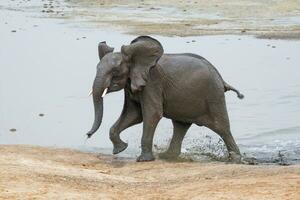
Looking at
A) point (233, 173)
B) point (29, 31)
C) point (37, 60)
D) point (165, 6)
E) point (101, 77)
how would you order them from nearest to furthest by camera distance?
point (233, 173) → point (101, 77) → point (37, 60) → point (29, 31) → point (165, 6)

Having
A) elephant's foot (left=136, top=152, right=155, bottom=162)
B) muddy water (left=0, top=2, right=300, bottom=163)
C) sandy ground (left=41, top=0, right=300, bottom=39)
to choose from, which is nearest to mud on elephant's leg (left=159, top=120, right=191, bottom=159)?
muddy water (left=0, top=2, right=300, bottom=163)

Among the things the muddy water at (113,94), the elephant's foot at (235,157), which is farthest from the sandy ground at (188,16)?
the elephant's foot at (235,157)

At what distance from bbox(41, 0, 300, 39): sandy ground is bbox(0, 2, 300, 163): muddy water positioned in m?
1.92

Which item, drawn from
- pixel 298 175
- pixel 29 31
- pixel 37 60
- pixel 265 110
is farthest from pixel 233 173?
pixel 29 31

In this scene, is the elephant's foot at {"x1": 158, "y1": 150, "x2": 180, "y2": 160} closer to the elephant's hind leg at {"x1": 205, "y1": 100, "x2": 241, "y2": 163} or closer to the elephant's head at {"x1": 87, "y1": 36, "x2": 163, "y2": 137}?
the elephant's hind leg at {"x1": 205, "y1": 100, "x2": 241, "y2": 163}

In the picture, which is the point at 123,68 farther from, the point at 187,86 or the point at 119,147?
the point at 119,147

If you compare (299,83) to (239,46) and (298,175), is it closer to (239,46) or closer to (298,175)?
(239,46)

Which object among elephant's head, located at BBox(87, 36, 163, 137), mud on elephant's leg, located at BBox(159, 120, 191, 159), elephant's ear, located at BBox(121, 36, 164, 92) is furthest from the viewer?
mud on elephant's leg, located at BBox(159, 120, 191, 159)

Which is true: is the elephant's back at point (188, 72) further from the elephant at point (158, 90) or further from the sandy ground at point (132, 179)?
the sandy ground at point (132, 179)

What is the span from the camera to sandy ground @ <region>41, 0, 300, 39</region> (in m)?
28.6

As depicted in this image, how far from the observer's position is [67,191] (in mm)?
8672

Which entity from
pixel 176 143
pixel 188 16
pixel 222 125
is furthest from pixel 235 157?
pixel 188 16

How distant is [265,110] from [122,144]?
16.4 ft

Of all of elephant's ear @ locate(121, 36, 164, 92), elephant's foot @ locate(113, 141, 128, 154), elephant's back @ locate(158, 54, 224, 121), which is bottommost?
elephant's foot @ locate(113, 141, 128, 154)
